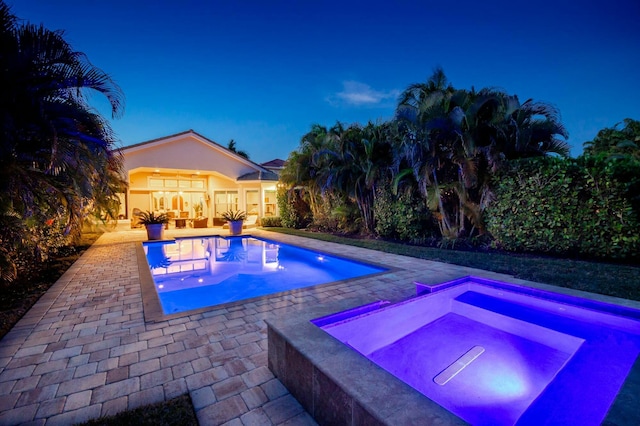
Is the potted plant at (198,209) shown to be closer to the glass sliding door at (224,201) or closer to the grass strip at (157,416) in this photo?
the glass sliding door at (224,201)

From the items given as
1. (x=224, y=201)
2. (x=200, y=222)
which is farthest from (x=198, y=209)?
(x=200, y=222)

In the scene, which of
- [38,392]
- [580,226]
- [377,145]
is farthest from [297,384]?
[377,145]

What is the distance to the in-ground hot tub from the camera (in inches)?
86.1

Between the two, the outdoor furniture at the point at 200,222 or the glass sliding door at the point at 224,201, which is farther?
the glass sliding door at the point at 224,201

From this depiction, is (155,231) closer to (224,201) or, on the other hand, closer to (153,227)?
(153,227)

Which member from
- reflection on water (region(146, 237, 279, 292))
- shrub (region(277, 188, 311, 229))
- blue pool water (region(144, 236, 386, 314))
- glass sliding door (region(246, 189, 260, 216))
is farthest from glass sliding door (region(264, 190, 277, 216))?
blue pool water (region(144, 236, 386, 314))

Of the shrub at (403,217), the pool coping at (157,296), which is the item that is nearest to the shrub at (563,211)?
the shrub at (403,217)

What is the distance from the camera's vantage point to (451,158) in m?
9.30

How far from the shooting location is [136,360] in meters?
3.16

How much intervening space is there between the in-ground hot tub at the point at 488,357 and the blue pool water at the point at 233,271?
2.93m

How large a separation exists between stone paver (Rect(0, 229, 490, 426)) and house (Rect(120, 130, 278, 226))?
46.8 ft

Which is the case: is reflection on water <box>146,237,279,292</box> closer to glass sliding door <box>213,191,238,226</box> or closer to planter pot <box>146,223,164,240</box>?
planter pot <box>146,223,164,240</box>

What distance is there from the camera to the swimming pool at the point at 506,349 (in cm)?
279

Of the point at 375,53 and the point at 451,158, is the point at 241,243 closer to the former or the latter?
the point at 451,158
